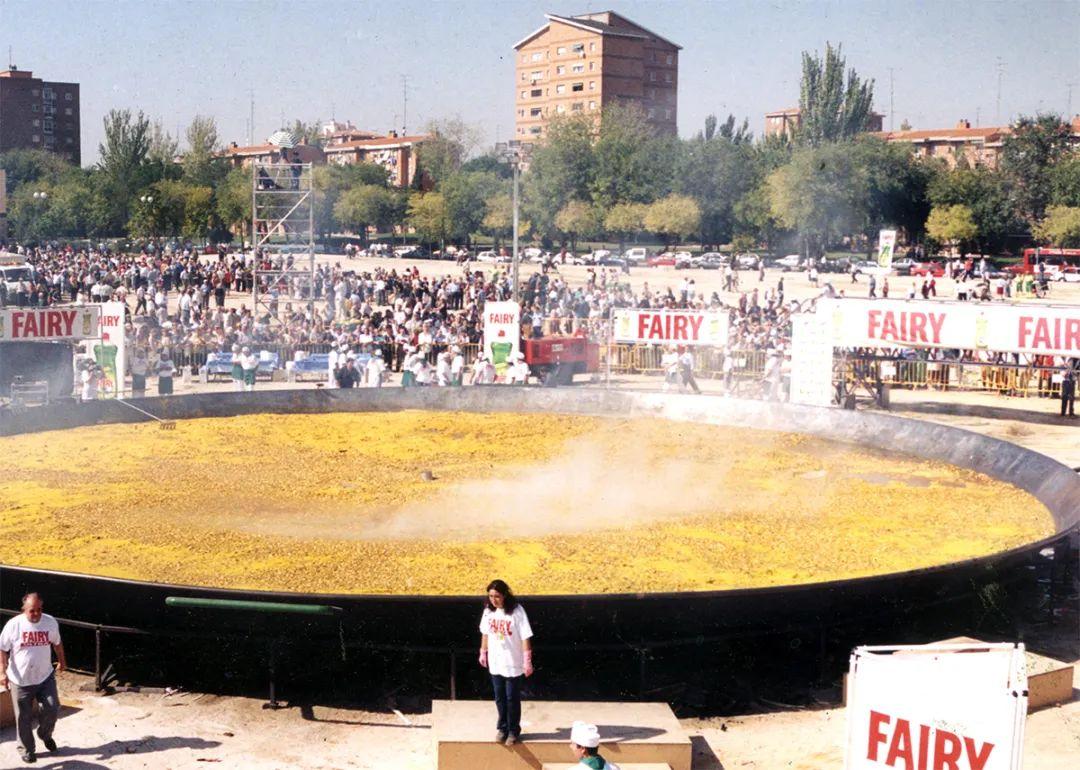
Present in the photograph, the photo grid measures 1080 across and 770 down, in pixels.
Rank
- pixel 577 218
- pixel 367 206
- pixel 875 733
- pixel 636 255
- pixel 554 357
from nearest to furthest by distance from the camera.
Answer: pixel 875 733, pixel 554 357, pixel 577 218, pixel 636 255, pixel 367 206

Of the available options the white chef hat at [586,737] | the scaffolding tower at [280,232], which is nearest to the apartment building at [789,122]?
the scaffolding tower at [280,232]

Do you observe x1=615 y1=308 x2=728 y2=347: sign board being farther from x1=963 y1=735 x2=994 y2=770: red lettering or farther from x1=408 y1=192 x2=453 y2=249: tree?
x1=408 y1=192 x2=453 y2=249: tree

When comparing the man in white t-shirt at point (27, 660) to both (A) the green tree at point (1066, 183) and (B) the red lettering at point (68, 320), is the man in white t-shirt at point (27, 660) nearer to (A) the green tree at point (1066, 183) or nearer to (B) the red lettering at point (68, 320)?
(B) the red lettering at point (68, 320)

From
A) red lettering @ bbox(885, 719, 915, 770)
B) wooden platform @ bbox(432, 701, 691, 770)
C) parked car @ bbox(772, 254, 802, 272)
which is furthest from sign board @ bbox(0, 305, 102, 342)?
parked car @ bbox(772, 254, 802, 272)

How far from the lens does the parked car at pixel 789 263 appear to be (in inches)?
2827

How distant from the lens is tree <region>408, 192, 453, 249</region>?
8106 centimetres

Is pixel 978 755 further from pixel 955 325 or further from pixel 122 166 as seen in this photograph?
pixel 122 166

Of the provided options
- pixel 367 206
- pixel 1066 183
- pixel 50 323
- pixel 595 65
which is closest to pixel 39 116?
pixel 367 206

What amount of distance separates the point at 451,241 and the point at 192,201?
18170 mm

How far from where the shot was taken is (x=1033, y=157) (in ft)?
262

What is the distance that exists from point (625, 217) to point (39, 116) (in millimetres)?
71990

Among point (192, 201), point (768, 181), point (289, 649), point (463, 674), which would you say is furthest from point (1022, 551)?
point (192, 201)

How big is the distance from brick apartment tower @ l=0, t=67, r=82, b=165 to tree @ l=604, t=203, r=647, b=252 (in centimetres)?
6227

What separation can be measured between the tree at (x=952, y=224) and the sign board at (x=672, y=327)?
158 ft
